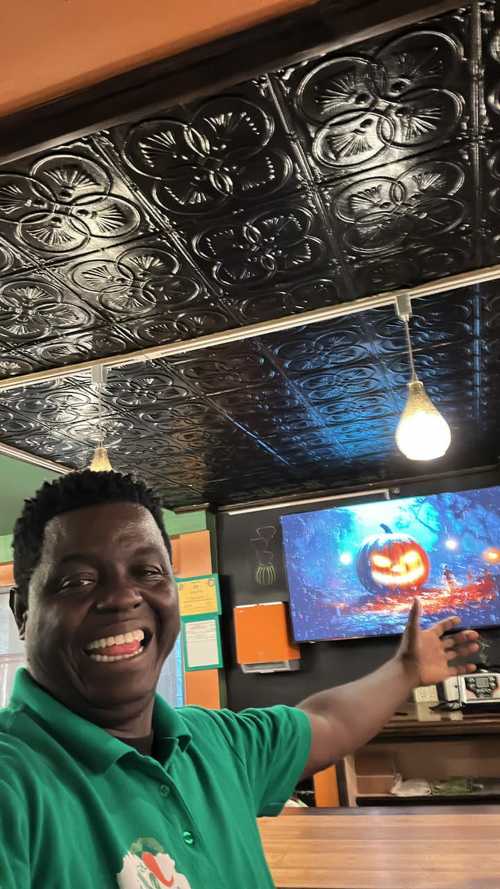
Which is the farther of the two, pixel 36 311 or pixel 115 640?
pixel 36 311

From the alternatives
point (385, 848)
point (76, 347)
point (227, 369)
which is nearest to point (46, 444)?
point (76, 347)

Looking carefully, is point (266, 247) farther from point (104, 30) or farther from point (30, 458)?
point (30, 458)

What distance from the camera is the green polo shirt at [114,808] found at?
64cm

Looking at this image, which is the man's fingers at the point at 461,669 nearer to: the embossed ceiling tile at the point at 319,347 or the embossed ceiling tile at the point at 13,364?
the embossed ceiling tile at the point at 319,347

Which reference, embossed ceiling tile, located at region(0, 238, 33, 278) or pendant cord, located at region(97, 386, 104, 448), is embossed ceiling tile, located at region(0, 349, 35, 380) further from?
embossed ceiling tile, located at region(0, 238, 33, 278)

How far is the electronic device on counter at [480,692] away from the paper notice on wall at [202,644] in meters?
1.72

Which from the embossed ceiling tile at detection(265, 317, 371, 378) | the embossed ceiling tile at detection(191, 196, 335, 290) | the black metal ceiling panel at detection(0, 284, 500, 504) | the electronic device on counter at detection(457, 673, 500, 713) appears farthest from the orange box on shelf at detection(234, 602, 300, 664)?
the embossed ceiling tile at detection(191, 196, 335, 290)

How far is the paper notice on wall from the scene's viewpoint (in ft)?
15.2

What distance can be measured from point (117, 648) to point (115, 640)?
0.04ft

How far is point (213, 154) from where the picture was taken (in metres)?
1.52

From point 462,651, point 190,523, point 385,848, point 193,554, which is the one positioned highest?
point 190,523

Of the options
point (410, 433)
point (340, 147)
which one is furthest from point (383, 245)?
point (410, 433)

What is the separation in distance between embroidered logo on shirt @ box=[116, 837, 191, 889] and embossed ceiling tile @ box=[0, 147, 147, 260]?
4.57 ft

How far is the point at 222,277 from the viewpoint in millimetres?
2068
